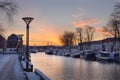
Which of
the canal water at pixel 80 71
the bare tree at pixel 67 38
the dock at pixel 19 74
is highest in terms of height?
the bare tree at pixel 67 38

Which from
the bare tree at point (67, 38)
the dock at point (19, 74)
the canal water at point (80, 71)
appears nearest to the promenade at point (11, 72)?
the dock at point (19, 74)

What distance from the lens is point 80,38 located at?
6407 inches

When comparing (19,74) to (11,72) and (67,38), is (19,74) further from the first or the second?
(67,38)

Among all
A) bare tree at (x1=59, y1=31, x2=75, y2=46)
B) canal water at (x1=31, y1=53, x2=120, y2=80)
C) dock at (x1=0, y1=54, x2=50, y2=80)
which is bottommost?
canal water at (x1=31, y1=53, x2=120, y2=80)

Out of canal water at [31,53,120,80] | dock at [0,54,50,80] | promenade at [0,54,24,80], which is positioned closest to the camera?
dock at [0,54,50,80]

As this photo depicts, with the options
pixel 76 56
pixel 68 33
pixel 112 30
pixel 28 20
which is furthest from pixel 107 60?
pixel 68 33

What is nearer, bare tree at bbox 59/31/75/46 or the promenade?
the promenade

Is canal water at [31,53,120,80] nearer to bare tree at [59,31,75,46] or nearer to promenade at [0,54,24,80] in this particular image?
promenade at [0,54,24,80]

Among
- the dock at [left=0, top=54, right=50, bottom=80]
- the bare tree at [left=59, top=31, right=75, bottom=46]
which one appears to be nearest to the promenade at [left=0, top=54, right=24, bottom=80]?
the dock at [left=0, top=54, right=50, bottom=80]

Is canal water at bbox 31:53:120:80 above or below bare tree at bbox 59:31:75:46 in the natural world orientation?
below

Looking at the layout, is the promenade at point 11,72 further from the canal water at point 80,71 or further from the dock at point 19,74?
the canal water at point 80,71

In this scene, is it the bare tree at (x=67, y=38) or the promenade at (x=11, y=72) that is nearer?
the promenade at (x=11, y=72)

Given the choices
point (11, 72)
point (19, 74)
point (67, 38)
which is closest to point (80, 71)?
point (11, 72)

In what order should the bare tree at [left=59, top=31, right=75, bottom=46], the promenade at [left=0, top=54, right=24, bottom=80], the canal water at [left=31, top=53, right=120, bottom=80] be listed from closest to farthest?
the promenade at [left=0, top=54, right=24, bottom=80] < the canal water at [left=31, top=53, right=120, bottom=80] < the bare tree at [left=59, top=31, right=75, bottom=46]
